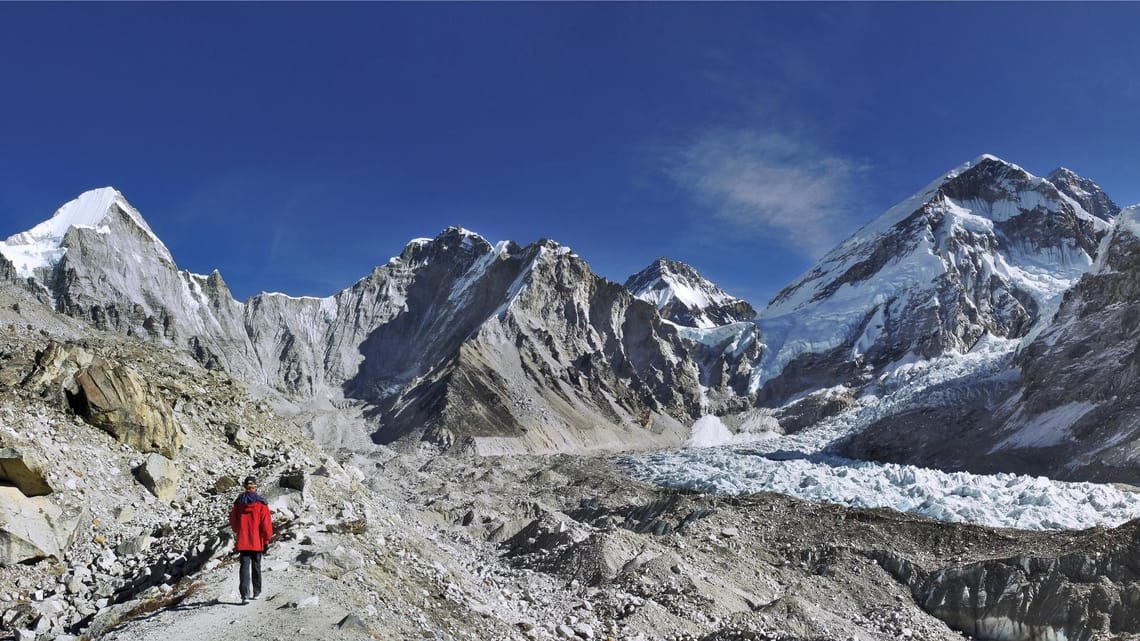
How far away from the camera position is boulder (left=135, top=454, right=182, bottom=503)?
17.6m

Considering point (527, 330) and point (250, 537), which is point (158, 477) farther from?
point (527, 330)

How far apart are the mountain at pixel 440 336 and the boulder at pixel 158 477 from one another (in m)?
80.2

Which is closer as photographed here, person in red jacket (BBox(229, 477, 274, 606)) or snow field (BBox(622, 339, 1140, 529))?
person in red jacket (BBox(229, 477, 274, 606))

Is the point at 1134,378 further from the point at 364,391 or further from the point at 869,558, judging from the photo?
the point at 364,391

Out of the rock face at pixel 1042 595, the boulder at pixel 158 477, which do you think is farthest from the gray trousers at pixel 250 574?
the rock face at pixel 1042 595

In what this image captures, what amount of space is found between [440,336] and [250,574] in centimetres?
14260

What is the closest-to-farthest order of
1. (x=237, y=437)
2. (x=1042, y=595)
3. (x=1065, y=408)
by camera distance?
(x=237, y=437) → (x=1042, y=595) → (x=1065, y=408)

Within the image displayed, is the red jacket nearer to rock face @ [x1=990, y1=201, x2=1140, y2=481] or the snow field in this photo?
the snow field

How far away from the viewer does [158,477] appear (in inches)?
701

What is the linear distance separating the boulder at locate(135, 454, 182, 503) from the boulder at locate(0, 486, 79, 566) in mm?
2615

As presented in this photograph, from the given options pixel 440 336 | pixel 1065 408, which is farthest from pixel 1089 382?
pixel 440 336

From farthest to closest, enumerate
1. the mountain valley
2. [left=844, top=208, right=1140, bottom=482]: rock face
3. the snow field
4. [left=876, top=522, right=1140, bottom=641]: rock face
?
[left=844, top=208, right=1140, bottom=482]: rock face, the snow field, [left=876, top=522, right=1140, bottom=641]: rock face, the mountain valley

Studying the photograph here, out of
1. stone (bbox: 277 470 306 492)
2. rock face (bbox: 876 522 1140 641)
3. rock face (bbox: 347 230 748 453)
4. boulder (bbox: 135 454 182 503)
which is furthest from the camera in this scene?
rock face (bbox: 347 230 748 453)

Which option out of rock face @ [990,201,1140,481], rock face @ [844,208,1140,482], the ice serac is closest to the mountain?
the ice serac
